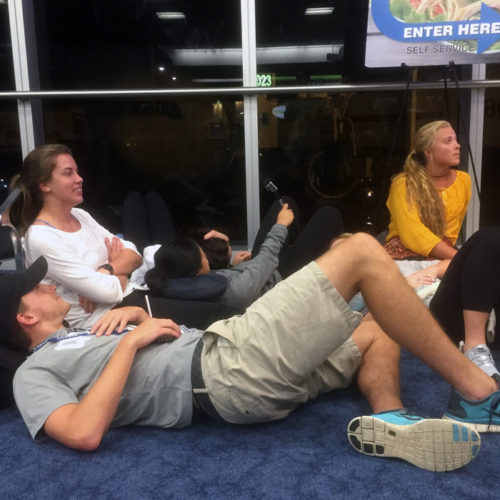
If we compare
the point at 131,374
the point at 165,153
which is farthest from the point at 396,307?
the point at 165,153

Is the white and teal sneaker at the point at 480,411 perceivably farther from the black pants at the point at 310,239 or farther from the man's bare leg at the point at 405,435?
the black pants at the point at 310,239

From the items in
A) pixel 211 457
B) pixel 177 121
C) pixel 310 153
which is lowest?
pixel 211 457

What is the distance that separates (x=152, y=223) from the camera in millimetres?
2936

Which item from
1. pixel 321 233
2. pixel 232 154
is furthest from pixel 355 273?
pixel 232 154

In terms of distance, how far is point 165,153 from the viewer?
461 cm

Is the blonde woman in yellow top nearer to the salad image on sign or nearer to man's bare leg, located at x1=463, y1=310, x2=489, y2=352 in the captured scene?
the salad image on sign

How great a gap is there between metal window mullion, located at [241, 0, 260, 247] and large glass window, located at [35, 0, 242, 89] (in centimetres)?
83

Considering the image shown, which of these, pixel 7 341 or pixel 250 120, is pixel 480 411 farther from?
pixel 250 120

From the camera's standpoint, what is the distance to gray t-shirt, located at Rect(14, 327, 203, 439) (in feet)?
4.90

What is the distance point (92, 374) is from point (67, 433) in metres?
0.21

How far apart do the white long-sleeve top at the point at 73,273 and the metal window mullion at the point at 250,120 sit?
1111 mm

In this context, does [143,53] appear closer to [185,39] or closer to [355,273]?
[185,39]

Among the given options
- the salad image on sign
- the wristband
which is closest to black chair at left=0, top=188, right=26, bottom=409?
the wristband

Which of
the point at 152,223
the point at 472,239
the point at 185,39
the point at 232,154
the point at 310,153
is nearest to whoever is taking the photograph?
the point at 472,239
